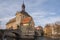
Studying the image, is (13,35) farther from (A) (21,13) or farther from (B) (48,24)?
(A) (21,13)

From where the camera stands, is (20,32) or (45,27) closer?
(20,32)

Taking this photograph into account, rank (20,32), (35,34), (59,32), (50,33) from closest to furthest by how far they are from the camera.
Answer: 1. (20,32)
2. (35,34)
3. (59,32)
4. (50,33)

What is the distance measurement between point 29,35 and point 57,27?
10.7 meters

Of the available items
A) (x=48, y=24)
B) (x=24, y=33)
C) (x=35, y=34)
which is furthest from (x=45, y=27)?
(x=24, y=33)

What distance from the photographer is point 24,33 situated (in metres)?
29.8

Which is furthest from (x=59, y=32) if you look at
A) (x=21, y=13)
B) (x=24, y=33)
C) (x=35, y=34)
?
(x=21, y=13)

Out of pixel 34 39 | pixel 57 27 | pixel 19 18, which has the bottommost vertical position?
pixel 34 39

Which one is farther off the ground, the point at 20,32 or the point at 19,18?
the point at 19,18

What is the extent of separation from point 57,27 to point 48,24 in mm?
3942

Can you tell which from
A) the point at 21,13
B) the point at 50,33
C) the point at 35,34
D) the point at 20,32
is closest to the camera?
the point at 20,32

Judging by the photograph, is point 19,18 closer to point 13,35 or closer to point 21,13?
point 21,13

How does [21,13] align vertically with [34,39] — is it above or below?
above

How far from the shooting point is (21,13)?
5153 centimetres

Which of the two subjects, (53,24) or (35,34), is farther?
(53,24)
